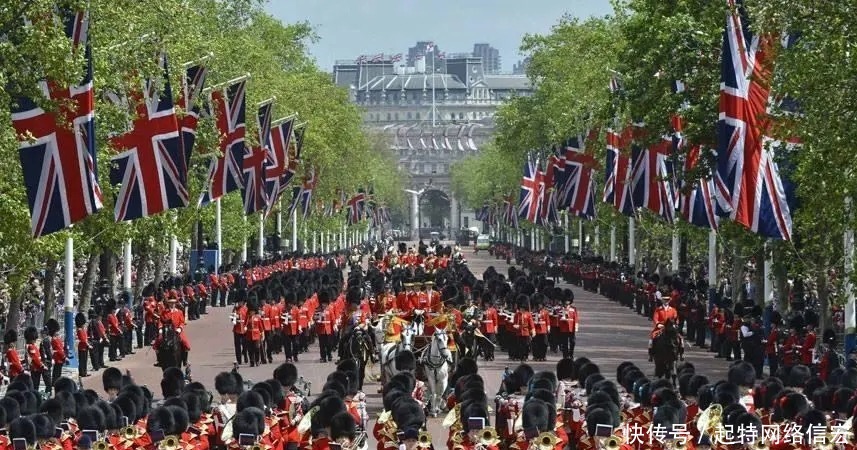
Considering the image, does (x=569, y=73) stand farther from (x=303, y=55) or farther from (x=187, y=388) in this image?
(x=187, y=388)

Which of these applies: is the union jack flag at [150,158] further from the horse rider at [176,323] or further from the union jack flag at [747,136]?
the union jack flag at [747,136]

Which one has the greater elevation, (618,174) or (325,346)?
(618,174)

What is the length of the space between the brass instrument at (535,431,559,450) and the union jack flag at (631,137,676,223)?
28762 millimetres

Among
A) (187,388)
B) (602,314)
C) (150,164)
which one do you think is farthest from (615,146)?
(187,388)

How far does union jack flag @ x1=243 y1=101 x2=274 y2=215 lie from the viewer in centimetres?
5719

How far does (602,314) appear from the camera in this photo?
62844 mm

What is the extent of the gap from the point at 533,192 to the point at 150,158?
45413 millimetres

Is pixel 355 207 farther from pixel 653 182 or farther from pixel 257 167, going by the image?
pixel 653 182

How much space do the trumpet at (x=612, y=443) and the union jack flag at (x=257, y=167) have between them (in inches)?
1517

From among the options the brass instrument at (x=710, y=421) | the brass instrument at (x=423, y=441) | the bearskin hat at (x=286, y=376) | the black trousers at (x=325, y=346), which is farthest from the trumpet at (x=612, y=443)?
the black trousers at (x=325, y=346)

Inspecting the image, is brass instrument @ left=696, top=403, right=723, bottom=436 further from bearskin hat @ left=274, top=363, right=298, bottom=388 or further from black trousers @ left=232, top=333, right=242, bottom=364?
black trousers @ left=232, top=333, right=242, bottom=364

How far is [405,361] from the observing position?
91.6 ft

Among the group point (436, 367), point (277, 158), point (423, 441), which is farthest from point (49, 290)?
point (423, 441)

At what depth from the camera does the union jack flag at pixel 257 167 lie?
57.2 metres
